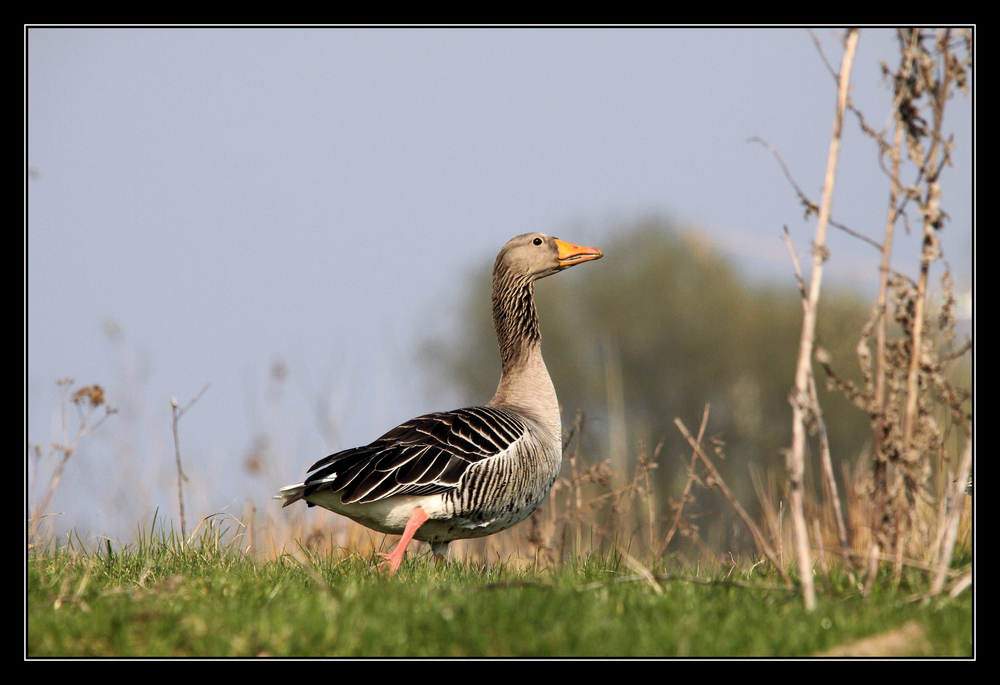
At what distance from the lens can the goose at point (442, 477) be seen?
588cm

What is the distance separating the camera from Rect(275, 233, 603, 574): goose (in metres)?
5.88

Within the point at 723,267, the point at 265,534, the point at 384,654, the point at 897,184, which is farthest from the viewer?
the point at 723,267

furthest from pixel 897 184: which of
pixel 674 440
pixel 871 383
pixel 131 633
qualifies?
pixel 674 440

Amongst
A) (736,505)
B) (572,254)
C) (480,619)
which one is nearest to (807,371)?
(736,505)

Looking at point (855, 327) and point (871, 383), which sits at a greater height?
point (855, 327)

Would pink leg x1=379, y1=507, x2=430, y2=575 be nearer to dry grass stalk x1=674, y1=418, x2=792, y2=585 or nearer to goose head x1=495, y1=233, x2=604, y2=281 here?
dry grass stalk x1=674, y1=418, x2=792, y2=585

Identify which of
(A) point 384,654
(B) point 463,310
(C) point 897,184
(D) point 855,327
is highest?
(B) point 463,310

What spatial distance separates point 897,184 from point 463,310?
103 ft

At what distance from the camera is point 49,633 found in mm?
3660

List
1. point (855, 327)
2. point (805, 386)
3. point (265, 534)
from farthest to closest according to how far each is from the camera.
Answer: point (265, 534) → point (855, 327) → point (805, 386)

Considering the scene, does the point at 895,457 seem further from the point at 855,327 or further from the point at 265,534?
the point at 265,534

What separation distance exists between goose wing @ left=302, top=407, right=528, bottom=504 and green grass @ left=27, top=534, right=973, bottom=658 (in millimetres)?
1252

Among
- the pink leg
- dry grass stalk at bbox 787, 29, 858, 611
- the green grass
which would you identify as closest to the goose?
the pink leg

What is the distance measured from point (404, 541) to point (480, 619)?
2134 millimetres
